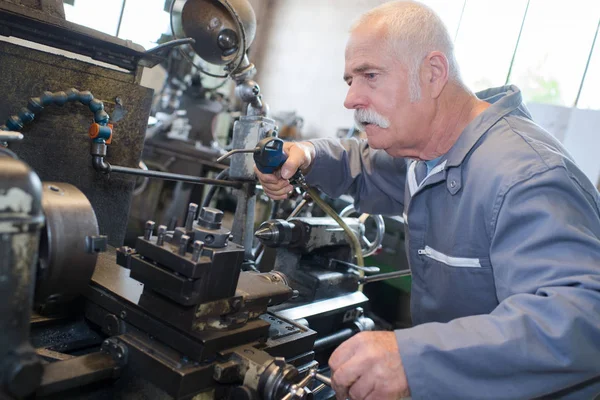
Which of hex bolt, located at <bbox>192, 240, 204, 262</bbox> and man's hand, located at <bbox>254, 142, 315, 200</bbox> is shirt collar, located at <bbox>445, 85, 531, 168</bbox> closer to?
man's hand, located at <bbox>254, 142, 315, 200</bbox>

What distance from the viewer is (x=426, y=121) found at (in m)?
1.14

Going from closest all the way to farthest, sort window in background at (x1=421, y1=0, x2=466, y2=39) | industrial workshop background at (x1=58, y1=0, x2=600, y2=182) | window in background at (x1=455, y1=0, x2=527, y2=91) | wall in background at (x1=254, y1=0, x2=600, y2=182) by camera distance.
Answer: industrial workshop background at (x1=58, y1=0, x2=600, y2=182), wall in background at (x1=254, y1=0, x2=600, y2=182), window in background at (x1=455, y1=0, x2=527, y2=91), window in background at (x1=421, y1=0, x2=466, y2=39)

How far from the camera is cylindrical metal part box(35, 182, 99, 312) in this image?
Answer: 61 centimetres

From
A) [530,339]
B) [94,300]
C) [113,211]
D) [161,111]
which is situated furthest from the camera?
[161,111]

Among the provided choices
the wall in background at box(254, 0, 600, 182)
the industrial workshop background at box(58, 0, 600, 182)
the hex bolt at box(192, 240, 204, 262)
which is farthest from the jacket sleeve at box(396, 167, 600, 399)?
the wall in background at box(254, 0, 600, 182)

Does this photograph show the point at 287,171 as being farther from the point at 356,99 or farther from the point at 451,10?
the point at 451,10

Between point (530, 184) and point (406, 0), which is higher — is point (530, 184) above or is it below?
below

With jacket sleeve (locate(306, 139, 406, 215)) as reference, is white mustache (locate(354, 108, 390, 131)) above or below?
above

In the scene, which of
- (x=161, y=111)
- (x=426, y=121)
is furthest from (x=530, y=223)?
(x=161, y=111)

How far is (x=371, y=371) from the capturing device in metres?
0.71

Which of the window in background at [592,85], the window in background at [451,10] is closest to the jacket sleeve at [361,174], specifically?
the window in background at [592,85]

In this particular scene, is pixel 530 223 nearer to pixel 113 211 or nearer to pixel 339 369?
pixel 339 369

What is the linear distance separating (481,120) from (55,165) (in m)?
1.01

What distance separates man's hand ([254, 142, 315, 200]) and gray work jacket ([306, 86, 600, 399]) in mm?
347
